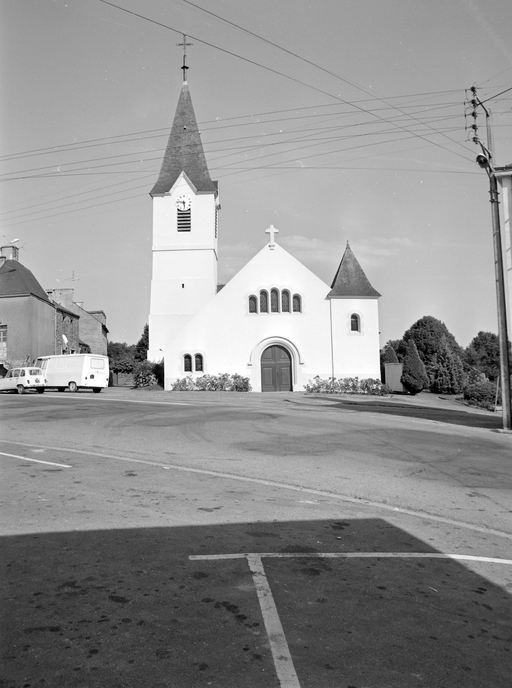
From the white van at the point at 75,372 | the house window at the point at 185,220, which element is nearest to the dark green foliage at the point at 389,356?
the house window at the point at 185,220

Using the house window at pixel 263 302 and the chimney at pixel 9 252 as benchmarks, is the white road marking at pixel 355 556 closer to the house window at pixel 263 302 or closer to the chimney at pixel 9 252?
the house window at pixel 263 302

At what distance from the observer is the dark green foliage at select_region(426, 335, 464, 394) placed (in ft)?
155

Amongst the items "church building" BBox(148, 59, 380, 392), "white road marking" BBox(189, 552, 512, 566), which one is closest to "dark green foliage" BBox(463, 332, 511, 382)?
"church building" BBox(148, 59, 380, 392)

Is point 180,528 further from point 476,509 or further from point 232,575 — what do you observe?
point 476,509

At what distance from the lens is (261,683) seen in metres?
3.06

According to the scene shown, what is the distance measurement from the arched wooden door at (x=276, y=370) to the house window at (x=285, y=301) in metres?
2.53

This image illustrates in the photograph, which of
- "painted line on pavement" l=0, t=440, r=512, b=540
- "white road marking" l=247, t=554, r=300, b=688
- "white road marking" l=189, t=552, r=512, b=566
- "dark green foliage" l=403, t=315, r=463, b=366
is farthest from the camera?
"dark green foliage" l=403, t=315, r=463, b=366

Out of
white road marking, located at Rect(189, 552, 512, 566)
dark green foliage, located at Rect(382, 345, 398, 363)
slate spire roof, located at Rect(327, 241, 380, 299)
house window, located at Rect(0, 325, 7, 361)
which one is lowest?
white road marking, located at Rect(189, 552, 512, 566)

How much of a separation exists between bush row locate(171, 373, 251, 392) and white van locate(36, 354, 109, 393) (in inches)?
190

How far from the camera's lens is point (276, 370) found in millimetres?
38031

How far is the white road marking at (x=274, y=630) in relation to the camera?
10.3 feet

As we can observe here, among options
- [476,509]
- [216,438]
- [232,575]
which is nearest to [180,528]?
[232,575]

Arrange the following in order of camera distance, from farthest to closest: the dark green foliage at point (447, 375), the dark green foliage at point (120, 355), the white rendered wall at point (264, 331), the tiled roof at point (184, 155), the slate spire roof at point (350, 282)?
1. the dark green foliage at point (120, 355)
2. the dark green foliage at point (447, 375)
3. the tiled roof at point (184, 155)
4. the slate spire roof at point (350, 282)
5. the white rendered wall at point (264, 331)

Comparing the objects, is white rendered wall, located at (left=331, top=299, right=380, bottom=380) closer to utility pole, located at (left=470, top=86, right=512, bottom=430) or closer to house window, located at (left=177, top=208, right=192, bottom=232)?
house window, located at (left=177, top=208, right=192, bottom=232)
